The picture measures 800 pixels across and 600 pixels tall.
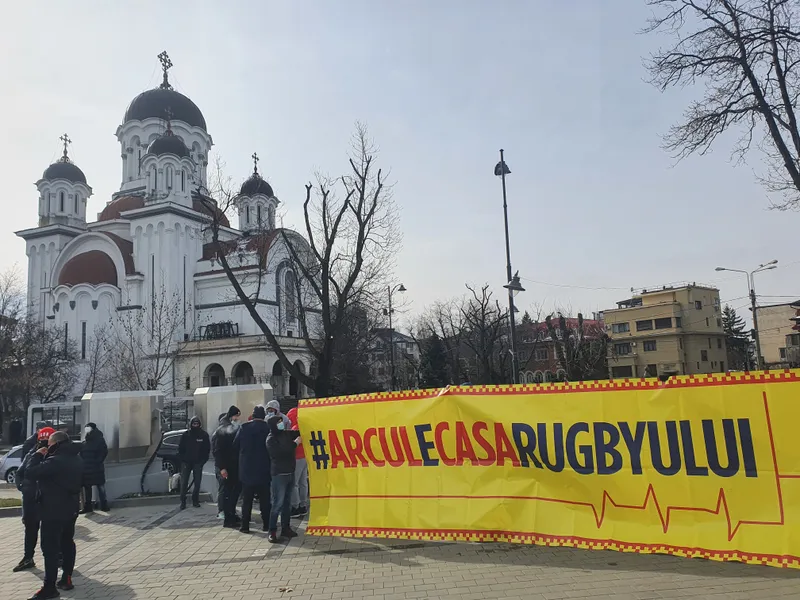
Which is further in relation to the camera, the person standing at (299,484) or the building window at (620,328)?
the building window at (620,328)

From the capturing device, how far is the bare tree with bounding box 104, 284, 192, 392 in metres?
41.2

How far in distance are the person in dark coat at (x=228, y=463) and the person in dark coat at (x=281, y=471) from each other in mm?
1457

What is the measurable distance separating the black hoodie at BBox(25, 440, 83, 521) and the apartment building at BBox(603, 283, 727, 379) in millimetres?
66272

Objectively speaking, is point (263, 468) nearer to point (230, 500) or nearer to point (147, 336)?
point (230, 500)

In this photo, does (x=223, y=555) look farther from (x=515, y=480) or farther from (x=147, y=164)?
(x=147, y=164)

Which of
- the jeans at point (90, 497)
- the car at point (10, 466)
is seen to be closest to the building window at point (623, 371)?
the car at point (10, 466)

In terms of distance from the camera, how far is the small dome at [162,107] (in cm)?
5775

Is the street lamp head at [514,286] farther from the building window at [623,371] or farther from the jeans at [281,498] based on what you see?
the building window at [623,371]

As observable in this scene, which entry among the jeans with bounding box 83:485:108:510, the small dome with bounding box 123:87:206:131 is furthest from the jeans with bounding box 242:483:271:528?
the small dome with bounding box 123:87:206:131

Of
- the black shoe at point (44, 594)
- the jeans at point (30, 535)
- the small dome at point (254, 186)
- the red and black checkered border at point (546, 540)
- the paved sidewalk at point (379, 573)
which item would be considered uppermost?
the small dome at point (254, 186)

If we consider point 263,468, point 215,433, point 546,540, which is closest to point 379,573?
point 546,540

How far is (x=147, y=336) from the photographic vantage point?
156ft

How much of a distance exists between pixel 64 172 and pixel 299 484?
59.3 metres

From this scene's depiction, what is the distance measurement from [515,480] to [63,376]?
44.5m
